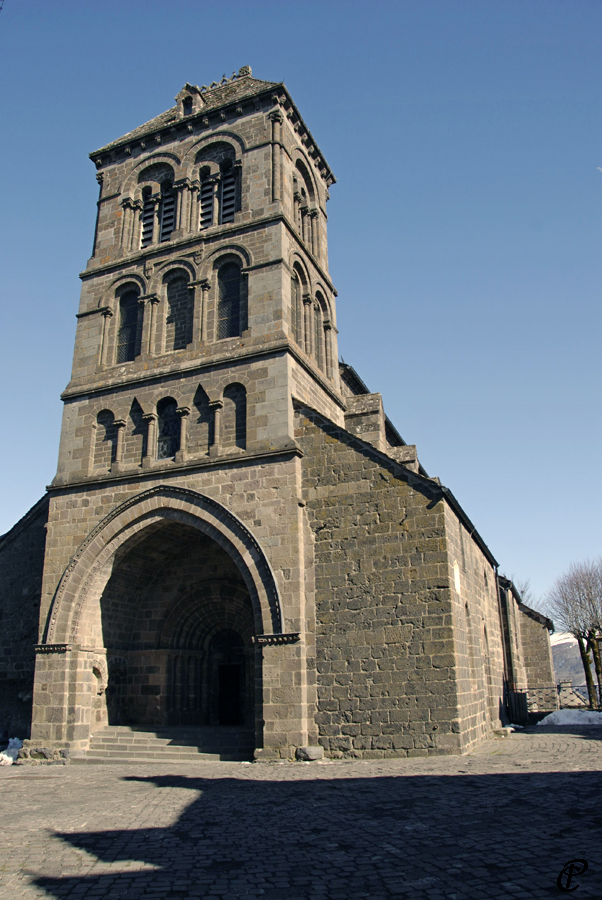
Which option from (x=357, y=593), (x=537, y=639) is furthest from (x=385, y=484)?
(x=537, y=639)

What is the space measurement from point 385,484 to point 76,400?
8.74m

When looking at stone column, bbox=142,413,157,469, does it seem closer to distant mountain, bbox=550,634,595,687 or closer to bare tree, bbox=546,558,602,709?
bare tree, bbox=546,558,602,709

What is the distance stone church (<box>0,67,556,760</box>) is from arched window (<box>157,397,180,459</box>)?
5 cm

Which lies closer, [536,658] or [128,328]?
[128,328]

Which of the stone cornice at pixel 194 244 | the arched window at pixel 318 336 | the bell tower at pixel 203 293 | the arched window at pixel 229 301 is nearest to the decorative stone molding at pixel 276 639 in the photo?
the bell tower at pixel 203 293

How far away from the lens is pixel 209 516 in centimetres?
1455

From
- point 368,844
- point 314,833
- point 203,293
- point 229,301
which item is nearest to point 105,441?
point 203,293

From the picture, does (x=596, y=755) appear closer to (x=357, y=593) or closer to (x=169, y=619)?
(x=357, y=593)

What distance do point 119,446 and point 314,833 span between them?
11419 millimetres

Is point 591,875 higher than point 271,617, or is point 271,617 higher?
point 271,617

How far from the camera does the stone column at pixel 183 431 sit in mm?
15484

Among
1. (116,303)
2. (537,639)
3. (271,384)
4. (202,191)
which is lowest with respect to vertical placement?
(537,639)

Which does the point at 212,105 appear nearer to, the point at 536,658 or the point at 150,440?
the point at 150,440

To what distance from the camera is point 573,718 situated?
20.1 m
